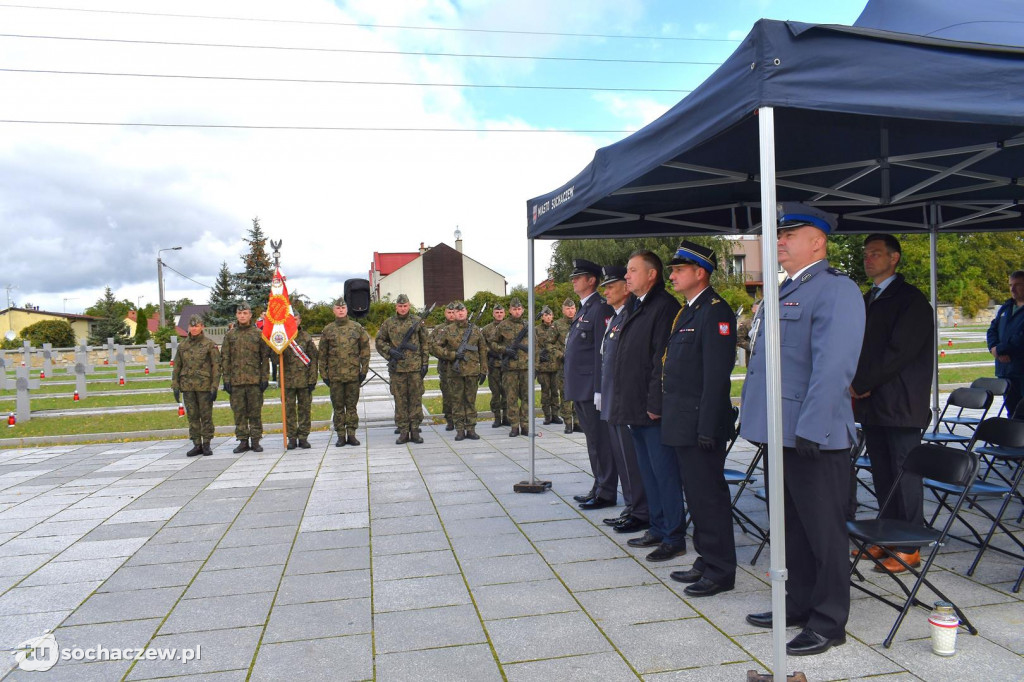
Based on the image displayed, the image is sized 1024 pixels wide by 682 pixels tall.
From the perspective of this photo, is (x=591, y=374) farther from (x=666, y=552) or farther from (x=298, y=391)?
(x=298, y=391)

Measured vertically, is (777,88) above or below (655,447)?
above

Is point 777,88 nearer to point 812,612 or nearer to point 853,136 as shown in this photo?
point 853,136

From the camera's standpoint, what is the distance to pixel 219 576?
4672mm

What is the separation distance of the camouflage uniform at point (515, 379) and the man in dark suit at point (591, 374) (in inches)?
168

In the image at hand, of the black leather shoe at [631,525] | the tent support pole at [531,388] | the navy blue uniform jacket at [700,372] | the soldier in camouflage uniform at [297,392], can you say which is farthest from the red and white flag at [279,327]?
the navy blue uniform jacket at [700,372]

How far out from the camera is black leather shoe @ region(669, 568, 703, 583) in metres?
4.20

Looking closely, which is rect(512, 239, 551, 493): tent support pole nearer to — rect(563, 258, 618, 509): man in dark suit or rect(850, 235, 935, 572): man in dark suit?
rect(563, 258, 618, 509): man in dark suit

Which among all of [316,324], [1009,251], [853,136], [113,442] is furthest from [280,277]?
[1009,251]

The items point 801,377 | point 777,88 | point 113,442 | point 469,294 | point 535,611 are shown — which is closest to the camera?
point 777,88

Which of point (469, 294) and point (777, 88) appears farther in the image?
point (469, 294)

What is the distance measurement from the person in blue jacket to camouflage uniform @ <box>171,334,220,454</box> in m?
9.25

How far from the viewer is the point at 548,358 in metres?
11.2

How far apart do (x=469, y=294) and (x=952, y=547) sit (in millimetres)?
55924

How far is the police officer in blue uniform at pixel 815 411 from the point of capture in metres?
3.17
